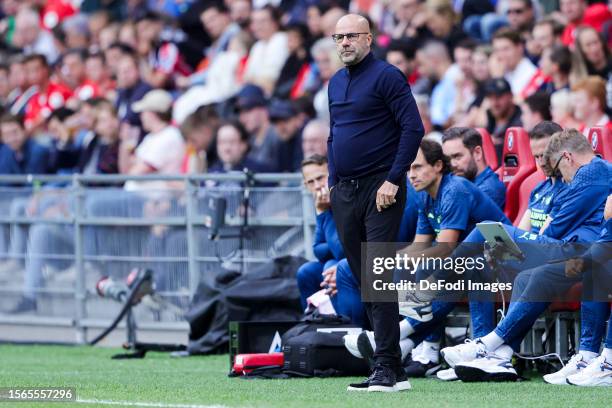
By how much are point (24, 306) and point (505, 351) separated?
22.1 feet

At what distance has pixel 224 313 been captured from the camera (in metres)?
12.3

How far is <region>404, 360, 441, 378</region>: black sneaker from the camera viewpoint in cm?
999

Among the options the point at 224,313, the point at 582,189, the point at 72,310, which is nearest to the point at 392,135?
the point at 582,189

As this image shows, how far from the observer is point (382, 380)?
27.7 feet

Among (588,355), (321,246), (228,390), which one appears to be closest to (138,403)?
(228,390)

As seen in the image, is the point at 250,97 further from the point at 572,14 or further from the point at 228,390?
the point at 228,390

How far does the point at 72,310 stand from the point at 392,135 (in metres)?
6.36

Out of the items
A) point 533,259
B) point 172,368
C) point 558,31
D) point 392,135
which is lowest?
point 172,368

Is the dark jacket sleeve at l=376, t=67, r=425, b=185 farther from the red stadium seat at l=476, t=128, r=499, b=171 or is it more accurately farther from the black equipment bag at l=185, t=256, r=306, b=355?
the black equipment bag at l=185, t=256, r=306, b=355

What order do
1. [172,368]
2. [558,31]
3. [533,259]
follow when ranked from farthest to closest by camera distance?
[558,31]
[172,368]
[533,259]

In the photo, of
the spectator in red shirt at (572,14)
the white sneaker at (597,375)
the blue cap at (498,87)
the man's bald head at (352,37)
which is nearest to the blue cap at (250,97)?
the blue cap at (498,87)

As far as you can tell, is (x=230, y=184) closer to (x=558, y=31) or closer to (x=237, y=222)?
(x=237, y=222)

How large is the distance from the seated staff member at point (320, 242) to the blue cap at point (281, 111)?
3776 mm

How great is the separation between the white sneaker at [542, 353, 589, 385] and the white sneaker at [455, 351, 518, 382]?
27 centimetres
